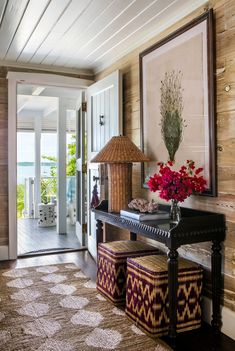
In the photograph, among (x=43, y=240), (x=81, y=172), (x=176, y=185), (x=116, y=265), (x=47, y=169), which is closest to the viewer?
(x=176, y=185)

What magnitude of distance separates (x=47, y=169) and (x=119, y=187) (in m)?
5.92

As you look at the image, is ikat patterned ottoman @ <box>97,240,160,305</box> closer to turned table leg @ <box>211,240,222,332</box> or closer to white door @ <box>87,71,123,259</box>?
turned table leg @ <box>211,240,222,332</box>

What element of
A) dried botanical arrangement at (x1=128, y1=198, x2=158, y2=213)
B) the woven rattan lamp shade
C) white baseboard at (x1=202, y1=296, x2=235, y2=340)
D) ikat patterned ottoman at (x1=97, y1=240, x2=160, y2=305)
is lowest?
white baseboard at (x1=202, y1=296, x2=235, y2=340)

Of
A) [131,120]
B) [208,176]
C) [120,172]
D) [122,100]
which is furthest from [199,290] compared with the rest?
[122,100]

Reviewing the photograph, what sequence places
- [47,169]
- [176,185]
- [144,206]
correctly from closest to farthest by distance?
[176,185], [144,206], [47,169]

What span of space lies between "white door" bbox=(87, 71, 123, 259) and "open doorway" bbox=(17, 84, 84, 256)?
53cm

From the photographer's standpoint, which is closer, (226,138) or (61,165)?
(226,138)

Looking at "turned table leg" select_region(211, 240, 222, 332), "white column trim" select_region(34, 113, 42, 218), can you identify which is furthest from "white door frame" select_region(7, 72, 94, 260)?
"white column trim" select_region(34, 113, 42, 218)

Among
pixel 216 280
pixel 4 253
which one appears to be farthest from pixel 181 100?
pixel 4 253

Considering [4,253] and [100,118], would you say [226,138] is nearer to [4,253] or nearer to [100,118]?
[100,118]

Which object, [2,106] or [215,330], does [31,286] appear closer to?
[215,330]

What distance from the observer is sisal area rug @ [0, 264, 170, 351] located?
2.21m

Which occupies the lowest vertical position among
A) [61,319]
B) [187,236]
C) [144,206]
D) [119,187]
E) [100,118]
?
[61,319]

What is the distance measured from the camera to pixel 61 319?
2559mm
